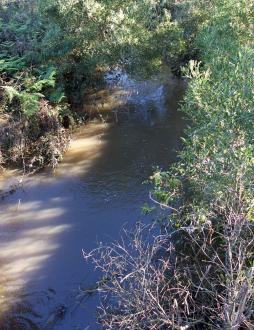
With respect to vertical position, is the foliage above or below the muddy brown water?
above

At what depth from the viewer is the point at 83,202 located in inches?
516

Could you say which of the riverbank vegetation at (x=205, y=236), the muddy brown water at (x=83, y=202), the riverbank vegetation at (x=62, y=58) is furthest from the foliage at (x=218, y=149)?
the riverbank vegetation at (x=62, y=58)

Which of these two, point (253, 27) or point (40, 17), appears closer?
point (253, 27)

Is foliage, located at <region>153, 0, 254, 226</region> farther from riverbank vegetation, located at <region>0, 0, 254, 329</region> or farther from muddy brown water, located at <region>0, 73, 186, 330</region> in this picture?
muddy brown water, located at <region>0, 73, 186, 330</region>

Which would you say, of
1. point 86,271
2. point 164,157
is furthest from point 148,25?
point 86,271

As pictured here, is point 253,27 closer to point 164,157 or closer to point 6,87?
point 164,157

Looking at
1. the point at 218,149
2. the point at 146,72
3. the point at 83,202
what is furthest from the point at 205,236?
the point at 146,72

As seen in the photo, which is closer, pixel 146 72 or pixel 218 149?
pixel 218 149

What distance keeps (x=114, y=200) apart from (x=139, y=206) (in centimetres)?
81

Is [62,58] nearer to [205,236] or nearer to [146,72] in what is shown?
[146,72]

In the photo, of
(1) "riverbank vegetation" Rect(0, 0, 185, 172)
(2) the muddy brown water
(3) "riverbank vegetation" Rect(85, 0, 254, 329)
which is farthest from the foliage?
(1) "riverbank vegetation" Rect(0, 0, 185, 172)

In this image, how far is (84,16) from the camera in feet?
51.1

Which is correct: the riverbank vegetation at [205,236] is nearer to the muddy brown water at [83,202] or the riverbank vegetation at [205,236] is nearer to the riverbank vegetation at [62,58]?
the muddy brown water at [83,202]

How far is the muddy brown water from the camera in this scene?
10047 mm
